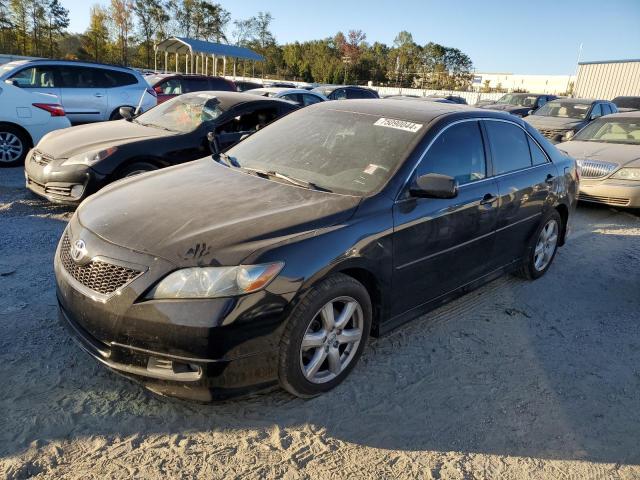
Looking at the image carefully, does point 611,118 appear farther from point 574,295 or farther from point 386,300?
point 386,300

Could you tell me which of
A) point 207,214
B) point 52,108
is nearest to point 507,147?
point 207,214

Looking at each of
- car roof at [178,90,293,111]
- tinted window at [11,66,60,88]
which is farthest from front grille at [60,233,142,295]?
tinted window at [11,66,60,88]

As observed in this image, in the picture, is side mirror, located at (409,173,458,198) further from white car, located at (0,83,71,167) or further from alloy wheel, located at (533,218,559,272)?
white car, located at (0,83,71,167)

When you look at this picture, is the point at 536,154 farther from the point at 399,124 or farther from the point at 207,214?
the point at 207,214

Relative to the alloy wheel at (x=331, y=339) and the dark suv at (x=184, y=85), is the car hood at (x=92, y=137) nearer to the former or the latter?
the alloy wheel at (x=331, y=339)

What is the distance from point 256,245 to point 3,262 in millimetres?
2976

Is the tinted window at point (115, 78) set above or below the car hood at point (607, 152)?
above

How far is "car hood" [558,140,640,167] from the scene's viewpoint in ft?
25.2

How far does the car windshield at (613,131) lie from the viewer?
872 centimetres

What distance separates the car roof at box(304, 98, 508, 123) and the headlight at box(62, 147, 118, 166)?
253cm

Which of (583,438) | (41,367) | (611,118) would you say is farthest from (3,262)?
(611,118)

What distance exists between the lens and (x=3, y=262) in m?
4.33

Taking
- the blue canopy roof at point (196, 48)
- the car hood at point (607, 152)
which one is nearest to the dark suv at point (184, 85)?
the car hood at point (607, 152)

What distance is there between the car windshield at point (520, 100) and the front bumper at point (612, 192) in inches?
589
